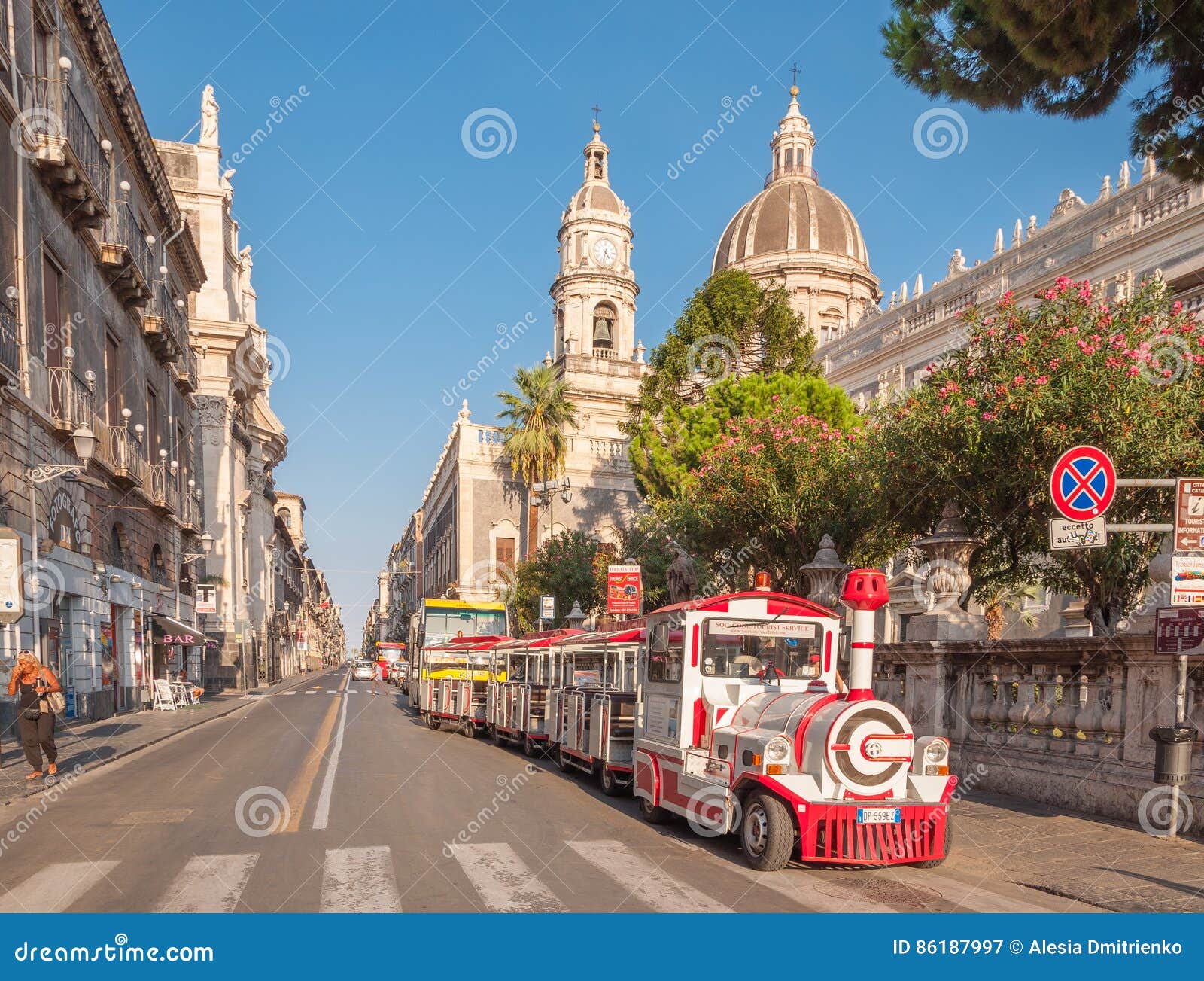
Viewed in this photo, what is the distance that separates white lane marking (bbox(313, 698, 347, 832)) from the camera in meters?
10.7

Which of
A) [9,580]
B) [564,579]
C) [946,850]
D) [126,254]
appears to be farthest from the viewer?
[564,579]

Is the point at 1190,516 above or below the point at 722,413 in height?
below

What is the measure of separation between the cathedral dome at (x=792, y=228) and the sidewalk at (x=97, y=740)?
51.4 m

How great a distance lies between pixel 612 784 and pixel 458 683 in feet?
37.6

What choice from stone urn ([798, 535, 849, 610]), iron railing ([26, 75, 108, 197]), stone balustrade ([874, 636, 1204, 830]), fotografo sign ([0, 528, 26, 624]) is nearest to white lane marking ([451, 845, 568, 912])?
stone balustrade ([874, 636, 1204, 830])

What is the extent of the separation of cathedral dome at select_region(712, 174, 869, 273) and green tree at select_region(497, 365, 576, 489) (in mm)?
24015

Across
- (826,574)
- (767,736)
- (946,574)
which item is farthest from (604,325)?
(767,736)

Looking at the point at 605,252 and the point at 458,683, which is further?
the point at 605,252

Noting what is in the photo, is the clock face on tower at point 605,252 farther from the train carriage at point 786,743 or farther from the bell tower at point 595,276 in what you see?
the train carriage at point 786,743

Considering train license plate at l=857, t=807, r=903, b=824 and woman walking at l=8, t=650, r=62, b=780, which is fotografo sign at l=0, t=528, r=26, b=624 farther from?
train license plate at l=857, t=807, r=903, b=824

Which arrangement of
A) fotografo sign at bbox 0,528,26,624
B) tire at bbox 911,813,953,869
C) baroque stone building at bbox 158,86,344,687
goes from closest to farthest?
1. tire at bbox 911,813,953,869
2. fotografo sign at bbox 0,528,26,624
3. baroque stone building at bbox 158,86,344,687

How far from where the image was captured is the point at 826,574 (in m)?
20.4

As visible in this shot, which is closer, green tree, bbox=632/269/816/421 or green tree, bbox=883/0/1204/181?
green tree, bbox=883/0/1204/181

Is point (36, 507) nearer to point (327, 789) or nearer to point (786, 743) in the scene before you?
point (327, 789)
